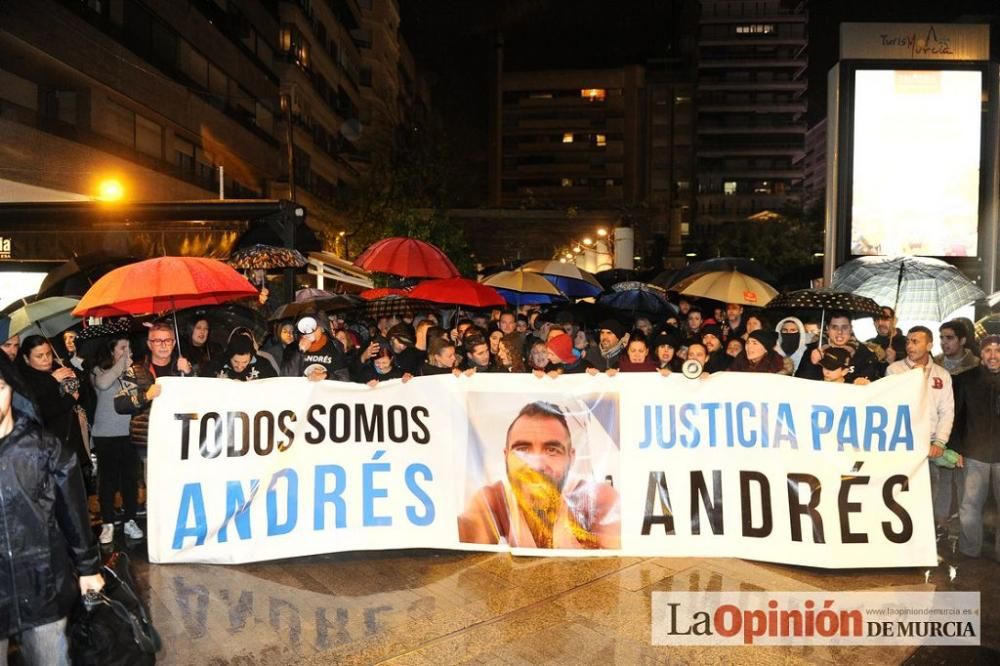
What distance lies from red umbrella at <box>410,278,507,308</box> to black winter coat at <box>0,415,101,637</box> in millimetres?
6316

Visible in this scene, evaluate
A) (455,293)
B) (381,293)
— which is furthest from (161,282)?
(381,293)

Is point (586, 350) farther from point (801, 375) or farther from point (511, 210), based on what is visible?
point (511, 210)

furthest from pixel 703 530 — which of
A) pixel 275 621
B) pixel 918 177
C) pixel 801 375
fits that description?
pixel 918 177

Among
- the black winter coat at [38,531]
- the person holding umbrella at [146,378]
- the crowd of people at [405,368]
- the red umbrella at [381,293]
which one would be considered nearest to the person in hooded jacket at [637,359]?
the crowd of people at [405,368]

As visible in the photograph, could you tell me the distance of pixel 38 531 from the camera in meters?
3.13

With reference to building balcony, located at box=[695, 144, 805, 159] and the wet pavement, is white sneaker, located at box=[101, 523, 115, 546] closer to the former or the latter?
the wet pavement

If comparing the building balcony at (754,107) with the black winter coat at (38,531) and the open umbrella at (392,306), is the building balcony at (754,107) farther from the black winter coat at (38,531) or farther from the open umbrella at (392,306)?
the black winter coat at (38,531)

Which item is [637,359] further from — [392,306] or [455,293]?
[392,306]

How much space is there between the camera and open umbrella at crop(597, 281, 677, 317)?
11.3 metres

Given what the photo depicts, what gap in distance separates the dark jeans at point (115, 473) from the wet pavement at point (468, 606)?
1.69 ft

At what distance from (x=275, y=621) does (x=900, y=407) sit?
465cm

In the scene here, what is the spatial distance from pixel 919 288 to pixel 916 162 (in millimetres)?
7551

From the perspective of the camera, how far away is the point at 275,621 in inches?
184

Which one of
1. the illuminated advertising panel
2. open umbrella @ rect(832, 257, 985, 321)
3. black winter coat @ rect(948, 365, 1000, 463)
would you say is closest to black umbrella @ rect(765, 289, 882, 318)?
open umbrella @ rect(832, 257, 985, 321)
